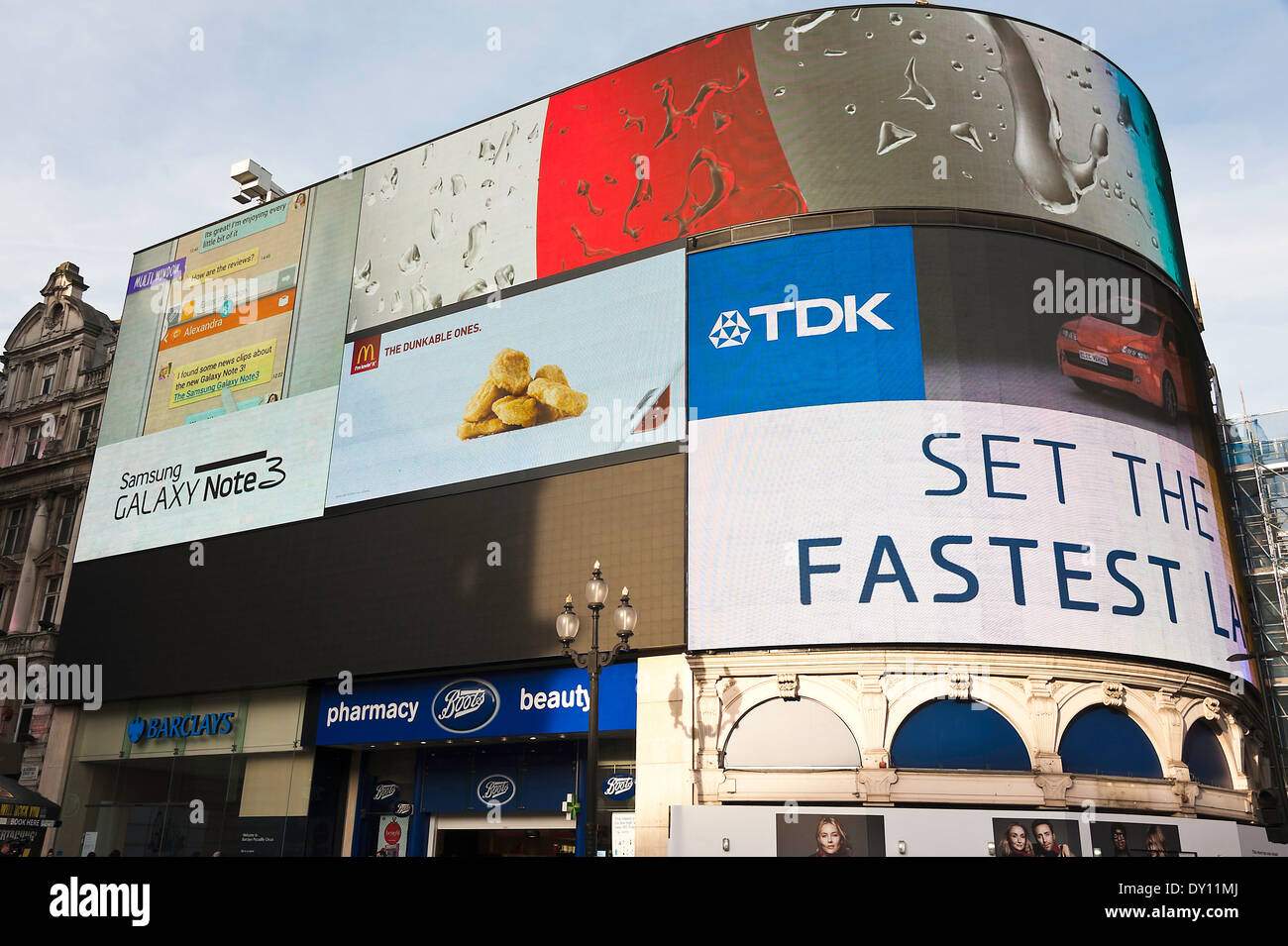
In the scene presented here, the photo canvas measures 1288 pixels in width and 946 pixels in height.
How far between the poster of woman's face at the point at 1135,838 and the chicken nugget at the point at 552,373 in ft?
58.0

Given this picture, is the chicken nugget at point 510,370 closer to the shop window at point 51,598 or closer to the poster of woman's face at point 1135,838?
the poster of woman's face at point 1135,838

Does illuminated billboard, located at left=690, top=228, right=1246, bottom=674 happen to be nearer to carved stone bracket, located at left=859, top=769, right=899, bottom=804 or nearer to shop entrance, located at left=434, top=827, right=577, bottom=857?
carved stone bracket, located at left=859, top=769, right=899, bottom=804

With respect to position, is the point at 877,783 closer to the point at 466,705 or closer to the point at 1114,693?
the point at 1114,693

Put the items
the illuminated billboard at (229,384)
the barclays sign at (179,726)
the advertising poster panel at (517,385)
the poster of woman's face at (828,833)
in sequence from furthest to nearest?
the illuminated billboard at (229,384), the barclays sign at (179,726), the advertising poster panel at (517,385), the poster of woman's face at (828,833)

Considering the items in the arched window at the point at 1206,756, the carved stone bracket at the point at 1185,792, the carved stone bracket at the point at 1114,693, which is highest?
the carved stone bracket at the point at 1114,693

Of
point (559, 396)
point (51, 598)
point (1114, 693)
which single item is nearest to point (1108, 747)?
point (1114, 693)

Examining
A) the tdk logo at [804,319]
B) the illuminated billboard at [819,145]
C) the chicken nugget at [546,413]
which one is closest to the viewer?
the tdk logo at [804,319]

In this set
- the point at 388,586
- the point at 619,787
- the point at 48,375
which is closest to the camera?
the point at 619,787

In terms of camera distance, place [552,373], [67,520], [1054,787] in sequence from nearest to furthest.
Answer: [1054,787], [552,373], [67,520]

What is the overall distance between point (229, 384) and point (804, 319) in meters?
21.9

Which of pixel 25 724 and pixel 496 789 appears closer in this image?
pixel 496 789

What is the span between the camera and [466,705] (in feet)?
92.2

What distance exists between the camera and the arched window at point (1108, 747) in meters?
23.1

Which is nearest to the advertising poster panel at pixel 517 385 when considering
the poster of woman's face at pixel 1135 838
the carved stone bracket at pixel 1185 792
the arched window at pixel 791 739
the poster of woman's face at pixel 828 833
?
the arched window at pixel 791 739
